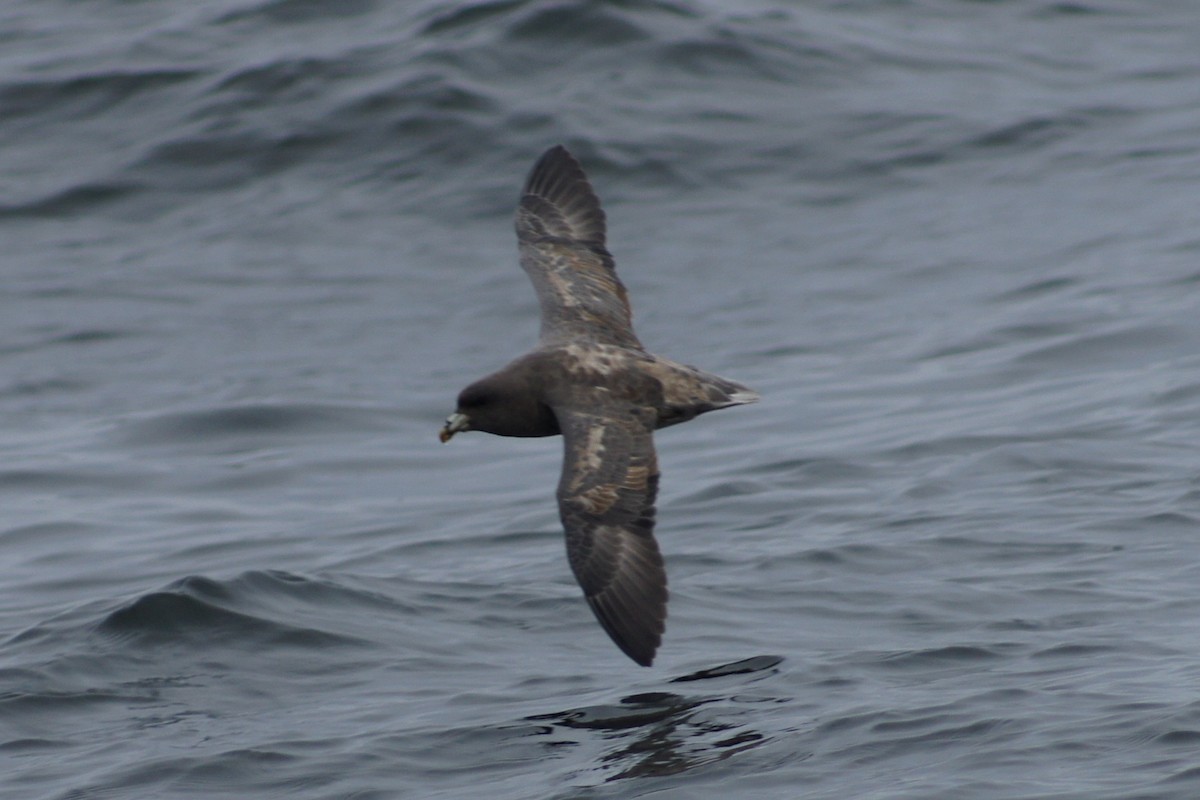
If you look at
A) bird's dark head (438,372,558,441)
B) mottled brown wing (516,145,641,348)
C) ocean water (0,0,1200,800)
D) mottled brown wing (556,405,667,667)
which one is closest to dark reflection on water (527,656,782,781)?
ocean water (0,0,1200,800)

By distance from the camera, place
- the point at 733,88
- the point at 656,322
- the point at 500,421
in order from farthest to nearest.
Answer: the point at 733,88, the point at 656,322, the point at 500,421

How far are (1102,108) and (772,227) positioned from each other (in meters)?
4.26

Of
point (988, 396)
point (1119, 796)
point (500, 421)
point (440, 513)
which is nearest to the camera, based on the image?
point (1119, 796)

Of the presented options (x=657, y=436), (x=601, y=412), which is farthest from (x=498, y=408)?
(x=657, y=436)

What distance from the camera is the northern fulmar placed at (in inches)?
290

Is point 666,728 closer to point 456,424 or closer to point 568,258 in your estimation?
point 456,424

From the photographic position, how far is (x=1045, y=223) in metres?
16.5

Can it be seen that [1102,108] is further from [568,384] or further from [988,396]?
[568,384]

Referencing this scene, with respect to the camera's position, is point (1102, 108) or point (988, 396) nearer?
point (988, 396)

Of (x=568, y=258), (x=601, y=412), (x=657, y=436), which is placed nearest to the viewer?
(x=601, y=412)

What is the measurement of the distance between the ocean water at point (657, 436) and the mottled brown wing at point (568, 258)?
141cm

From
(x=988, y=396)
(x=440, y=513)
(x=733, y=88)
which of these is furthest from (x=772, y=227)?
(x=440, y=513)

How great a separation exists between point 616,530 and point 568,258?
263 cm

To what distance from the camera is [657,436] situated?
13.2 meters
